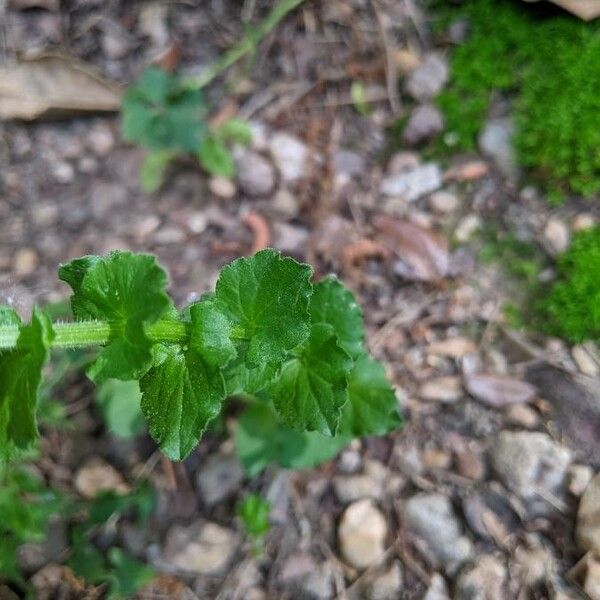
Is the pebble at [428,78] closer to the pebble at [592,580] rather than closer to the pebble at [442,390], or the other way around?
the pebble at [442,390]

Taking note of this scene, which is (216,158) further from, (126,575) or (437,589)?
(437,589)

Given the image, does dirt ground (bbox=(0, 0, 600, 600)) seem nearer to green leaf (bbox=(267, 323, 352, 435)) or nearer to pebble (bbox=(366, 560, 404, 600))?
pebble (bbox=(366, 560, 404, 600))

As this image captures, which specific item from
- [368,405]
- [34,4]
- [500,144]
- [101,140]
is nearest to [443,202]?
[500,144]

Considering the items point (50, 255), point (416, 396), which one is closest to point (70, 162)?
point (50, 255)

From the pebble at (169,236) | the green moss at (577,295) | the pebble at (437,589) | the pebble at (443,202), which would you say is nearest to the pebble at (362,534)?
the pebble at (437,589)

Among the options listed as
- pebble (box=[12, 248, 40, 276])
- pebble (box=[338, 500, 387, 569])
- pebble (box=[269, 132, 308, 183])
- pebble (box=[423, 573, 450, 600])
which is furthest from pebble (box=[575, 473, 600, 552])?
pebble (box=[12, 248, 40, 276])

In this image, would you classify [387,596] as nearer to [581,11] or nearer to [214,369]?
[214,369]

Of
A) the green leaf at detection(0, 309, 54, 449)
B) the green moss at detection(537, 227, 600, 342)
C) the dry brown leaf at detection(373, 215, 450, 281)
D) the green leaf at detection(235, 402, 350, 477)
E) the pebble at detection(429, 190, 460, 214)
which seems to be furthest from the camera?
the pebble at detection(429, 190, 460, 214)

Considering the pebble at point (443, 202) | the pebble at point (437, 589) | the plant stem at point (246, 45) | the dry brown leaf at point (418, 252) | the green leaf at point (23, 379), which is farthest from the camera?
the plant stem at point (246, 45)
